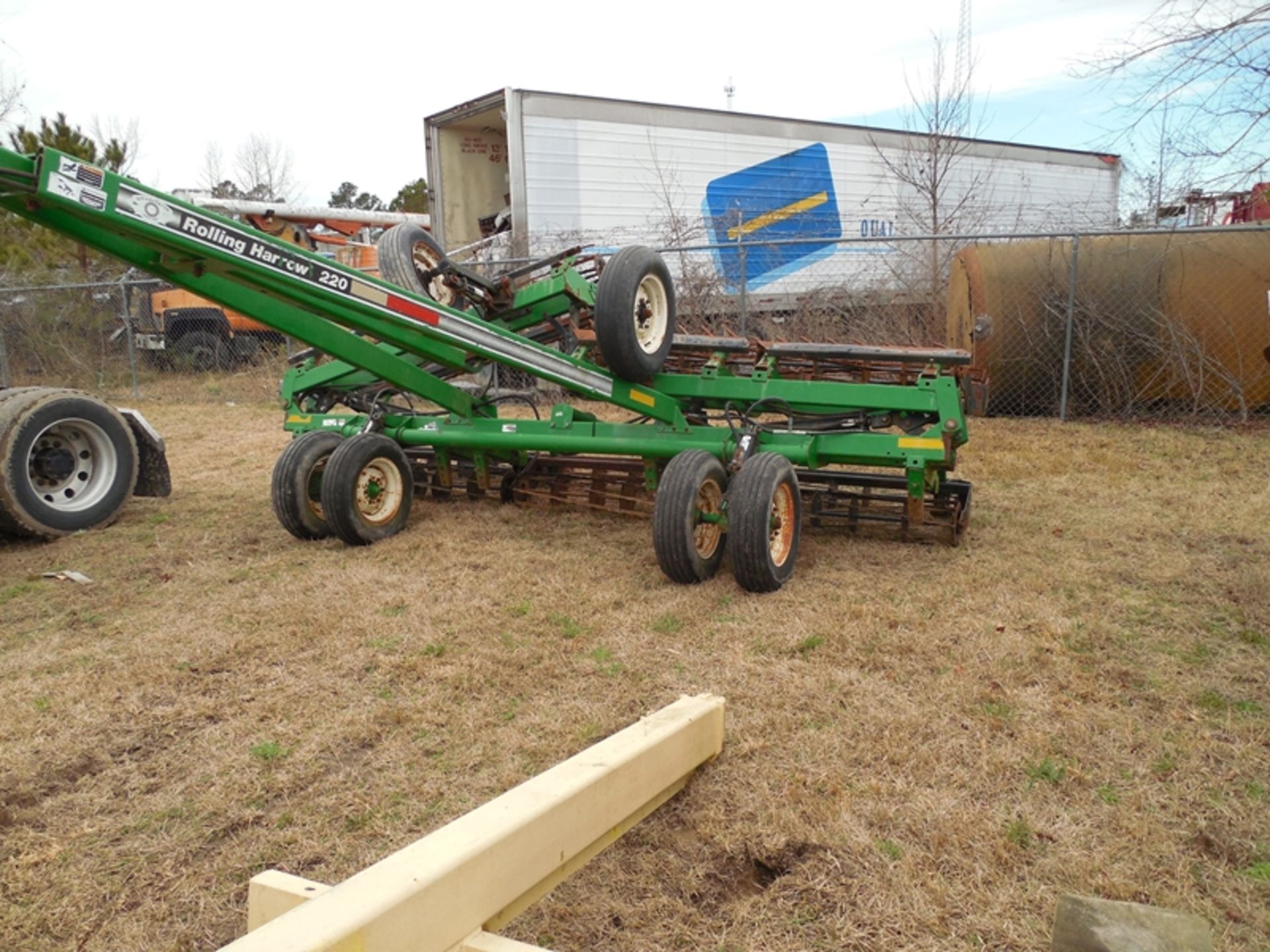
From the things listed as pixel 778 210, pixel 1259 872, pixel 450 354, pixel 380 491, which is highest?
pixel 778 210

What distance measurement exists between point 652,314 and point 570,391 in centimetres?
70

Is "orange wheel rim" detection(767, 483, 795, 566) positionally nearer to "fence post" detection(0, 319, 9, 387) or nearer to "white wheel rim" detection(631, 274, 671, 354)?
"white wheel rim" detection(631, 274, 671, 354)

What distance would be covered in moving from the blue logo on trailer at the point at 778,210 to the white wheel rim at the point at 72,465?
27.2ft

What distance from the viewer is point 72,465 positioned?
622 cm

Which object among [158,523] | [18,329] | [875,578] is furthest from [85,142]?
[875,578]

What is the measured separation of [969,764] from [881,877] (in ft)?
2.23

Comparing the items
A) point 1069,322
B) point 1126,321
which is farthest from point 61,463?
point 1126,321

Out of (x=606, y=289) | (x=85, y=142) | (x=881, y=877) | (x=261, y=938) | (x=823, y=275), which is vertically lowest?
(x=881, y=877)

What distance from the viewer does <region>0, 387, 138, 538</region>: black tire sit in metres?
5.71

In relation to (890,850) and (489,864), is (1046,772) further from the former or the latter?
(489,864)

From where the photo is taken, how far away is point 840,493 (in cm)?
585

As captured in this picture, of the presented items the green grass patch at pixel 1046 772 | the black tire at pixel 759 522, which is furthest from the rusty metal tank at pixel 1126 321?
the green grass patch at pixel 1046 772

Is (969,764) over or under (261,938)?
under

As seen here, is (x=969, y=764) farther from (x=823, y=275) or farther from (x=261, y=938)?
(x=823, y=275)
